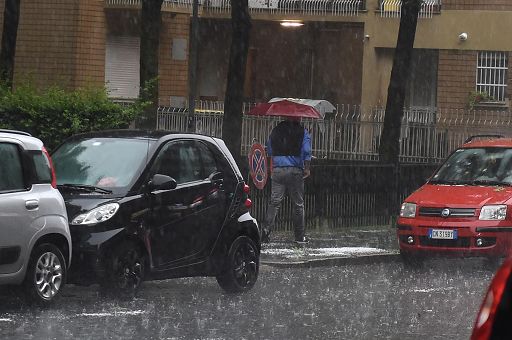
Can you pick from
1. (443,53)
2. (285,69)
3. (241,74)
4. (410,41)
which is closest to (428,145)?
(410,41)

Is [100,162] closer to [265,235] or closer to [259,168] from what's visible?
[265,235]

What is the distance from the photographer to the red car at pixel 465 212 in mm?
16453

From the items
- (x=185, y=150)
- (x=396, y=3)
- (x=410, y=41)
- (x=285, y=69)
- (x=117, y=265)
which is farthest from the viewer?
(x=285, y=69)

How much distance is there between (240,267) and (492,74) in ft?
81.8

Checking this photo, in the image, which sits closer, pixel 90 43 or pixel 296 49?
pixel 90 43

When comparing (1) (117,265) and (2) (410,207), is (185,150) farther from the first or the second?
(2) (410,207)

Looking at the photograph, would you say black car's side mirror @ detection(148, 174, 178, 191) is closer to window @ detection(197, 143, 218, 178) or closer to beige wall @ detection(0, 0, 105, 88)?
window @ detection(197, 143, 218, 178)

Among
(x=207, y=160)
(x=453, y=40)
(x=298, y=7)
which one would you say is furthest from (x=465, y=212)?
(x=298, y=7)

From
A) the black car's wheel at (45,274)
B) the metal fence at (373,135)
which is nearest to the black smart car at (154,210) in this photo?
the black car's wheel at (45,274)

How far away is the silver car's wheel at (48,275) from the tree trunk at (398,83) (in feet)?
45.8

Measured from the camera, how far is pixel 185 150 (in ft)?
44.9

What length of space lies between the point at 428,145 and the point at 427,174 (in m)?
4.60

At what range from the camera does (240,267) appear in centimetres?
1390

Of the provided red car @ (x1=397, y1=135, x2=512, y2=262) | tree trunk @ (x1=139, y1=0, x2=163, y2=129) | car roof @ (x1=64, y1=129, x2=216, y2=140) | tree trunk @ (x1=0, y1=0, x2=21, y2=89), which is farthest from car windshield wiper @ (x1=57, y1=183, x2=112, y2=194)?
tree trunk @ (x1=139, y1=0, x2=163, y2=129)
